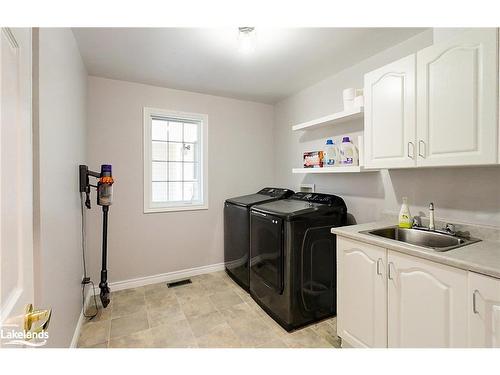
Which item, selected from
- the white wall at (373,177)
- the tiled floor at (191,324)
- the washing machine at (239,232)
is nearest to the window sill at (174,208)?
the washing machine at (239,232)

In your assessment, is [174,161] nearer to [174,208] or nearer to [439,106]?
[174,208]

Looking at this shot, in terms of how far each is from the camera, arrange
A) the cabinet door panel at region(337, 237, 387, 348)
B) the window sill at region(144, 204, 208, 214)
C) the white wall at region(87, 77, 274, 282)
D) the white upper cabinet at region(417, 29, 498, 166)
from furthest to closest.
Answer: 1. the window sill at region(144, 204, 208, 214)
2. the white wall at region(87, 77, 274, 282)
3. the cabinet door panel at region(337, 237, 387, 348)
4. the white upper cabinet at region(417, 29, 498, 166)

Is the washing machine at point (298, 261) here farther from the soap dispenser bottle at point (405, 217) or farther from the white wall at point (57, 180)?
the white wall at point (57, 180)

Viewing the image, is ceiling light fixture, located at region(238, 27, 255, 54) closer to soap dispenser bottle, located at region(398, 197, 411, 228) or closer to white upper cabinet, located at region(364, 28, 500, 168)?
white upper cabinet, located at region(364, 28, 500, 168)

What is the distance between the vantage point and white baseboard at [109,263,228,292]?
104 inches

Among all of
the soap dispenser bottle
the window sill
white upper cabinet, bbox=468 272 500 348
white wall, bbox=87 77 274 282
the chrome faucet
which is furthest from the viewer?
the window sill

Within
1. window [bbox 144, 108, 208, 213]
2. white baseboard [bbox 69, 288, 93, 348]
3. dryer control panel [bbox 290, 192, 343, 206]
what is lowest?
white baseboard [bbox 69, 288, 93, 348]

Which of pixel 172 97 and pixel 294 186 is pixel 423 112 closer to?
pixel 294 186

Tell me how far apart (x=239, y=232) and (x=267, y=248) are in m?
0.65

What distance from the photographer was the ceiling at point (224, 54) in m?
1.78

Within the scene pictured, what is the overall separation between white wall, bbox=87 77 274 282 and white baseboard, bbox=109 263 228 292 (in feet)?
0.17

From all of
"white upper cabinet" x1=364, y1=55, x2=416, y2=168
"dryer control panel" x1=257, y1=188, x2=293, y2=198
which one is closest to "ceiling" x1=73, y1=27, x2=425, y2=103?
"white upper cabinet" x1=364, y1=55, x2=416, y2=168

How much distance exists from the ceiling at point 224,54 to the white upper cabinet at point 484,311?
1737 millimetres

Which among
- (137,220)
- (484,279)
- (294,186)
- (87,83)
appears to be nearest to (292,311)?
(484,279)
